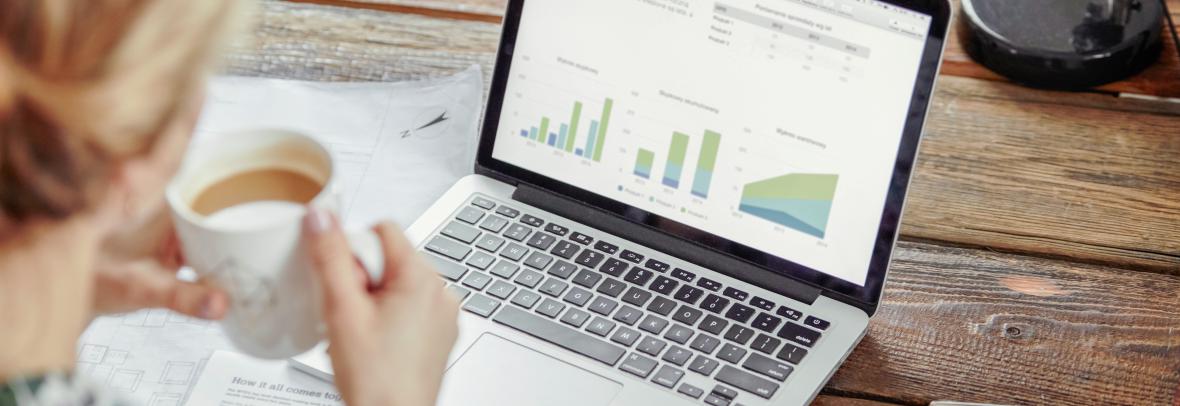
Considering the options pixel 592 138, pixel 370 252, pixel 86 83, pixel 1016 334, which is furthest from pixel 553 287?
pixel 86 83

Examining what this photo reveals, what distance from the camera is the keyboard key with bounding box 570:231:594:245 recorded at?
0.86m

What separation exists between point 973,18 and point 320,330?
0.69 meters

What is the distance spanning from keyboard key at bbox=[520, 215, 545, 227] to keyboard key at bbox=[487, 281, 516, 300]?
2.5 inches

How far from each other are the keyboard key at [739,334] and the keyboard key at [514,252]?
17 centimetres

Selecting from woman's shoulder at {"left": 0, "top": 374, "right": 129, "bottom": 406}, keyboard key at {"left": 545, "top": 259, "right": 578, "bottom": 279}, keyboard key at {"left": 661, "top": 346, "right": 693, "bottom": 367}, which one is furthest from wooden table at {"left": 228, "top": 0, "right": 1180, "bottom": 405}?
woman's shoulder at {"left": 0, "top": 374, "right": 129, "bottom": 406}

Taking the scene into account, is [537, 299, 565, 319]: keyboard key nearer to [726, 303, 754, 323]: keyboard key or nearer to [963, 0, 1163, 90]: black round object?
[726, 303, 754, 323]: keyboard key

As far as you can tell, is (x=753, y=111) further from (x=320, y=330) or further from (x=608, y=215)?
(x=320, y=330)

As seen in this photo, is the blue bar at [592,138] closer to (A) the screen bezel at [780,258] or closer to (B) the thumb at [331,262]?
(A) the screen bezel at [780,258]

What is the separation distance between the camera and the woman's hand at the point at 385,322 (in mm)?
582

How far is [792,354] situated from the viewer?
772 mm

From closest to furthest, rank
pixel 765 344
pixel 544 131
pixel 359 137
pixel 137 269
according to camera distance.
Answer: pixel 137 269 → pixel 765 344 → pixel 544 131 → pixel 359 137

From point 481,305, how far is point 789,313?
0.22 meters

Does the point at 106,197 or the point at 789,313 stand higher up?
the point at 106,197

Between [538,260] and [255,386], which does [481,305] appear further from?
[255,386]
